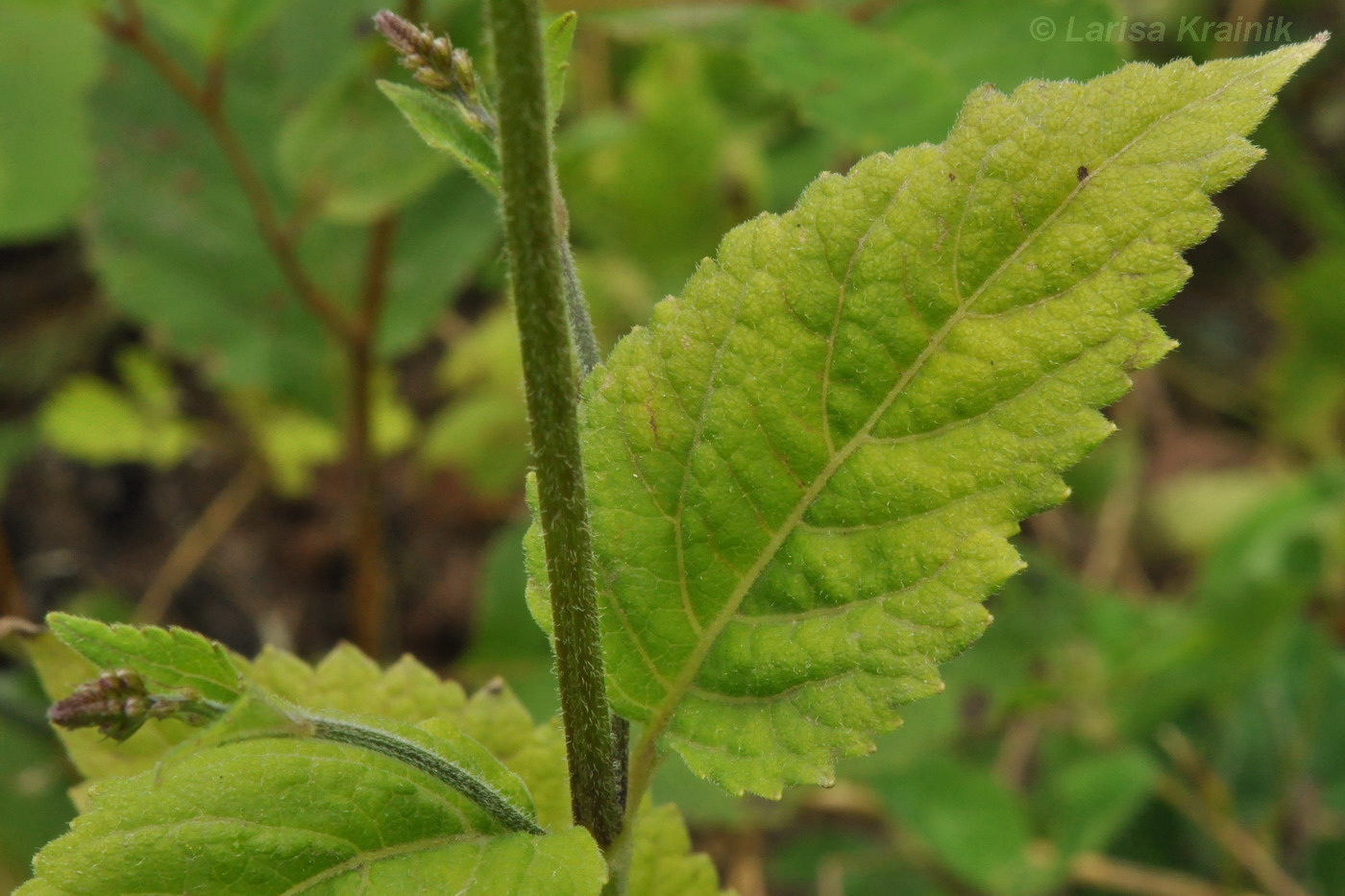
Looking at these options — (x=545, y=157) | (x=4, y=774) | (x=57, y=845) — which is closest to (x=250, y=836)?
(x=57, y=845)

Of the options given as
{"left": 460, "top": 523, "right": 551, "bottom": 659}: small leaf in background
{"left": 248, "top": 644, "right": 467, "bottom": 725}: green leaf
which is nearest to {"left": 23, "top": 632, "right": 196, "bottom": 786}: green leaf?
{"left": 248, "top": 644, "right": 467, "bottom": 725}: green leaf

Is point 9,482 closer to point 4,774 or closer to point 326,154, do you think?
point 4,774

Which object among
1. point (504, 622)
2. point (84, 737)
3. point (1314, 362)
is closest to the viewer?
point (84, 737)

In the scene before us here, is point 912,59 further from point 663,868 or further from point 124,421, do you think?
point 124,421

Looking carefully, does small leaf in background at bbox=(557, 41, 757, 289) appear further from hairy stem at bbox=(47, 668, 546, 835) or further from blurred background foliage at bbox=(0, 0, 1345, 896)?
hairy stem at bbox=(47, 668, 546, 835)

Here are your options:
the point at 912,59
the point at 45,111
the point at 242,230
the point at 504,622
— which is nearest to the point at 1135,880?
the point at 504,622

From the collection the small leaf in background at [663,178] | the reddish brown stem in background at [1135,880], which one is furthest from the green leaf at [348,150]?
the reddish brown stem in background at [1135,880]
